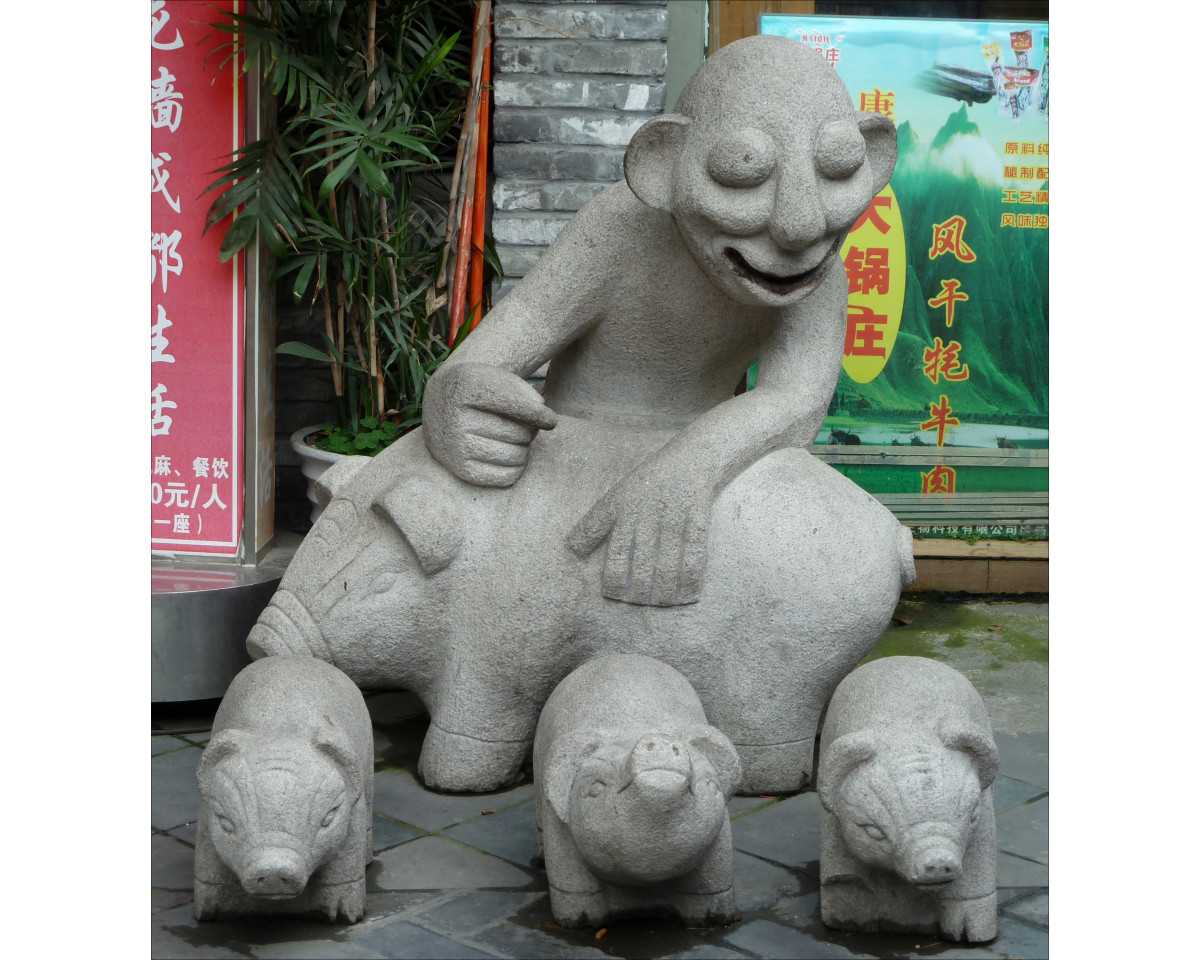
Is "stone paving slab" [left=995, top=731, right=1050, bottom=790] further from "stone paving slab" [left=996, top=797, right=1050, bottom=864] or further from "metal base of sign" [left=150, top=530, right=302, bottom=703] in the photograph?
"metal base of sign" [left=150, top=530, right=302, bottom=703]

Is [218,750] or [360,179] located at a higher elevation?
[360,179]

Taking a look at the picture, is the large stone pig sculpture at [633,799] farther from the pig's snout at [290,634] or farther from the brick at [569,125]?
the brick at [569,125]

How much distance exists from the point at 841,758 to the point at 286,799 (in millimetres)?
1054

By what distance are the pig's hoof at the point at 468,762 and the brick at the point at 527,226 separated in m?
1.95

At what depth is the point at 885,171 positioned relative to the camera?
3322 millimetres

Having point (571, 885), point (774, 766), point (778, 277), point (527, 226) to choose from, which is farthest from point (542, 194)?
point (571, 885)

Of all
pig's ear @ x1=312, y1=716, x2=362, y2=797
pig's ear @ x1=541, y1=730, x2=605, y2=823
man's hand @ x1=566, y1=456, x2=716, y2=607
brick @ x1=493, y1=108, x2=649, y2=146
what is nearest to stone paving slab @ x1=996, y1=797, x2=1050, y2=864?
man's hand @ x1=566, y1=456, x2=716, y2=607

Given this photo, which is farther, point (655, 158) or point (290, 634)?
point (290, 634)

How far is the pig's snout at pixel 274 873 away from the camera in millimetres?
2523

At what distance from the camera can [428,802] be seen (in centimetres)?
343

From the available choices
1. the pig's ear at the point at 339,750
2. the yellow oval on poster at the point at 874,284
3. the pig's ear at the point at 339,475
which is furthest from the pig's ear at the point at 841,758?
the yellow oval on poster at the point at 874,284

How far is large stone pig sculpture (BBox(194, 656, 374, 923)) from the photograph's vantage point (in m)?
2.57

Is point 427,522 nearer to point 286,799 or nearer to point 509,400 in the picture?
point 509,400

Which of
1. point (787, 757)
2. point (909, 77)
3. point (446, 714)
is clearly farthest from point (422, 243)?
point (787, 757)
